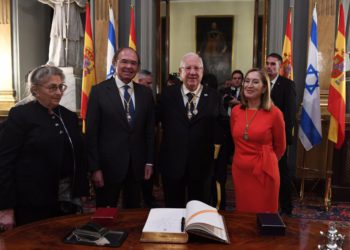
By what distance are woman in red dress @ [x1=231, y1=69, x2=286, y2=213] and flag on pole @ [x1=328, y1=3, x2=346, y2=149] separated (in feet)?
5.81

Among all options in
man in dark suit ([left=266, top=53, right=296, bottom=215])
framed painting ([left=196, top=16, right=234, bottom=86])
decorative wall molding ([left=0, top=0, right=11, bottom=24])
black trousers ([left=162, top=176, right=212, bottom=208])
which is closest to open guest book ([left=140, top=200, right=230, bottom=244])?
black trousers ([left=162, top=176, right=212, bottom=208])

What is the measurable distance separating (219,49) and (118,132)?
14.1 feet

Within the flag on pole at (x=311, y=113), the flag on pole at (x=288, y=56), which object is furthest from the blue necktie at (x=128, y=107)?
the flag on pole at (x=288, y=56)

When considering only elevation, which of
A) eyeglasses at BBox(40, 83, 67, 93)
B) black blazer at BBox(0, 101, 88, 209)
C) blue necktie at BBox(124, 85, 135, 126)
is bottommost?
black blazer at BBox(0, 101, 88, 209)

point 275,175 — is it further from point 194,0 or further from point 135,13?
point 194,0

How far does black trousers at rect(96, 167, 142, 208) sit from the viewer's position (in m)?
2.43

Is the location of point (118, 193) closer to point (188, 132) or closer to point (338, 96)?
point (188, 132)

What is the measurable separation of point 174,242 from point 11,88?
501 cm

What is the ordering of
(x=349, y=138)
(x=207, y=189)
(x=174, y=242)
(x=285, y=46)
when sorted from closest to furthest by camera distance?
(x=174, y=242) < (x=207, y=189) < (x=349, y=138) < (x=285, y=46)

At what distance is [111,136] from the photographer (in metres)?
2.38

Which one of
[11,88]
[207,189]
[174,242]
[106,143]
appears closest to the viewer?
[174,242]

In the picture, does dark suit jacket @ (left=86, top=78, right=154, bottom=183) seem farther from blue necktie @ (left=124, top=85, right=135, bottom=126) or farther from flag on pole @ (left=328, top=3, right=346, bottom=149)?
flag on pole @ (left=328, top=3, right=346, bottom=149)

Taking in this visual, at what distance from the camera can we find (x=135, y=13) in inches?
209

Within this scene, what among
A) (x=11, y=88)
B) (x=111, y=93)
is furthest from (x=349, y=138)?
(x=11, y=88)
